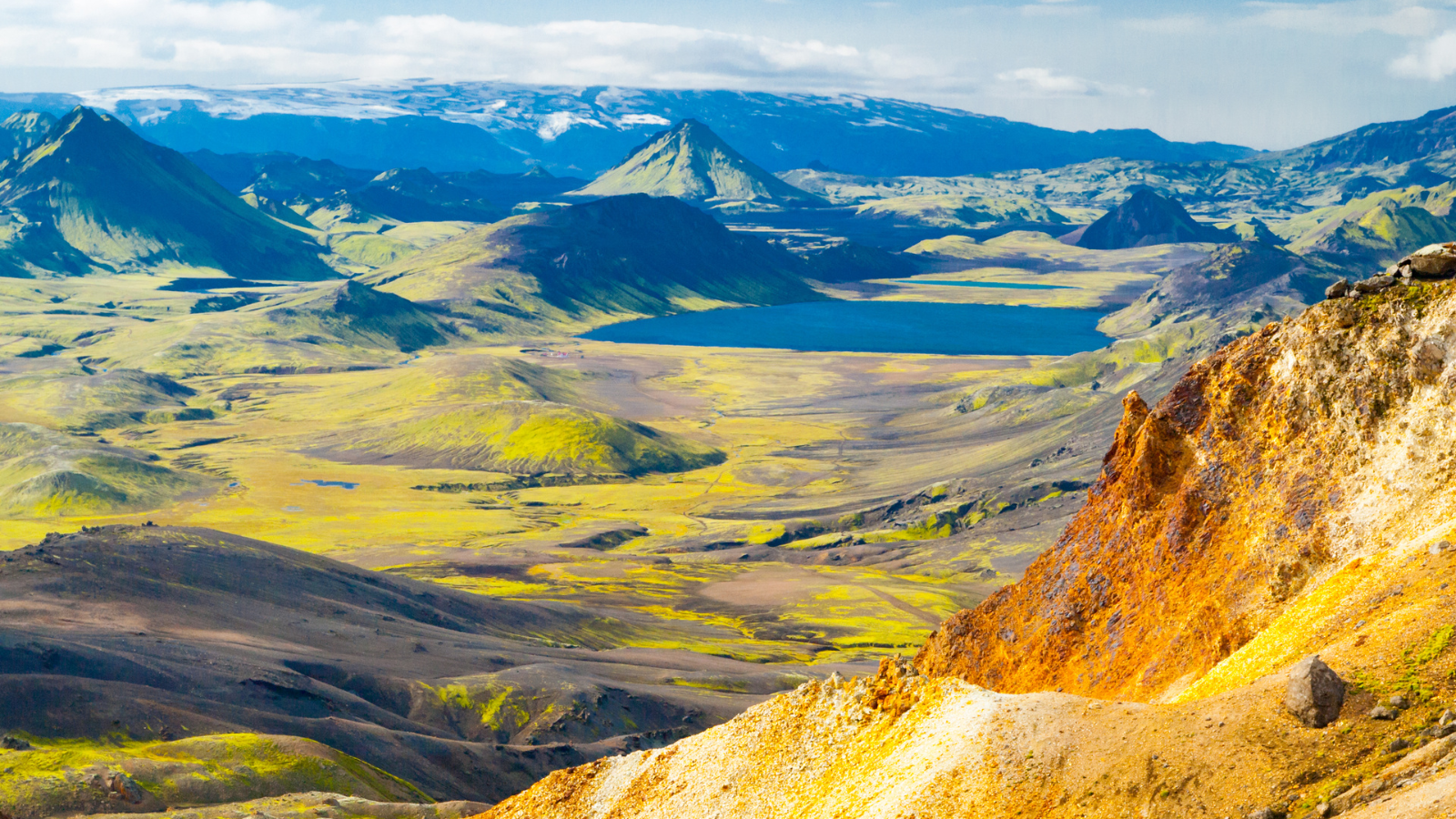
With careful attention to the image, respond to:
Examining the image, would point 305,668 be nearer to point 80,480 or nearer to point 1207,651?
point 1207,651

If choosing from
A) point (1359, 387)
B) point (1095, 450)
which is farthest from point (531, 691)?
point (1095, 450)

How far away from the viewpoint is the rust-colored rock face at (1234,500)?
33.8 m

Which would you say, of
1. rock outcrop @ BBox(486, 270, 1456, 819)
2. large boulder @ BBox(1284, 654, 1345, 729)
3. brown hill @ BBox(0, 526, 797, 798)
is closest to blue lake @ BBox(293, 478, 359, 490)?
brown hill @ BBox(0, 526, 797, 798)

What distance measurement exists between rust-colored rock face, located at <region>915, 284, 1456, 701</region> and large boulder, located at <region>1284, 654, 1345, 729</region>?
28.2ft

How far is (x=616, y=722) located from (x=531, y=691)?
21.7 ft

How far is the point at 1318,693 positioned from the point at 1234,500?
546 inches

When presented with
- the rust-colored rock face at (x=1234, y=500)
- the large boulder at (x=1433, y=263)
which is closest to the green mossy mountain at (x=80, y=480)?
the rust-colored rock face at (x=1234, y=500)

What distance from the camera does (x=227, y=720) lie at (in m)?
68.6

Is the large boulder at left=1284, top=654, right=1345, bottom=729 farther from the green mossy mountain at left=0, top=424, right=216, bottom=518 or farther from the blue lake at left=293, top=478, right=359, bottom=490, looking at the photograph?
the blue lake at left=293, top=478, right=359, bottom=490

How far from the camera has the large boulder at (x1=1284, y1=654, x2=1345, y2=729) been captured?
82.9 feet

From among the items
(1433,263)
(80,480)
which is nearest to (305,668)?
(1433,263)

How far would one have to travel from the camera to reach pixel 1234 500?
38188mm

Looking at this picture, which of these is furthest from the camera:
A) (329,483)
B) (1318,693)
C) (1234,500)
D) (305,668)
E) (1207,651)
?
(329,483)

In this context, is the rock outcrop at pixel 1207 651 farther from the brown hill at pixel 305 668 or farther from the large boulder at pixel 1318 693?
the brown hill at pixel 305 668
